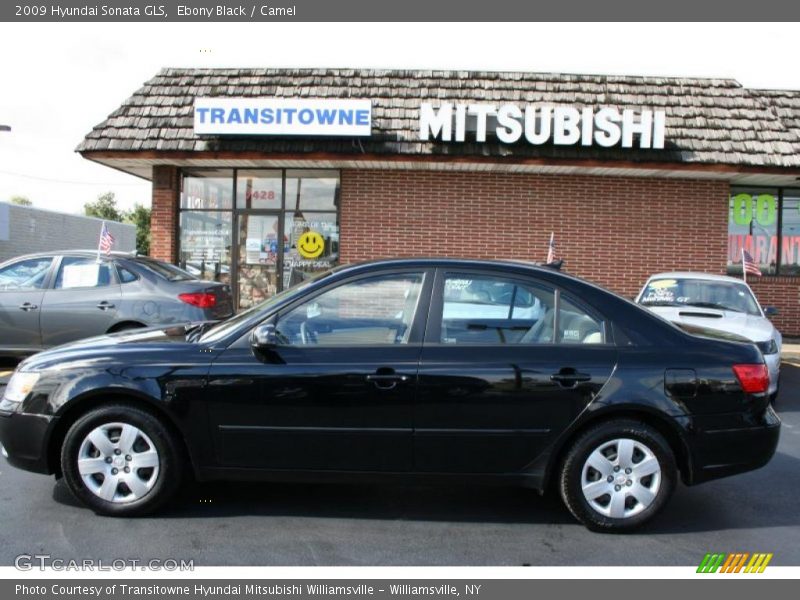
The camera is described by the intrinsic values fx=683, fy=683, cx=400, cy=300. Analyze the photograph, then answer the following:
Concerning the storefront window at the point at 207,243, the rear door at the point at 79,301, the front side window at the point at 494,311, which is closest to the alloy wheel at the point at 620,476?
the front side window at the point at 494,311

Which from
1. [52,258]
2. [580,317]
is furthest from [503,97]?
[580,317]

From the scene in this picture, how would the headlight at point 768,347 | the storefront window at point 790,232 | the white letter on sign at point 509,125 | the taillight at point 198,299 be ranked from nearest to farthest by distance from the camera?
1. the headlight at point 768,347
2. the taillight at point 198,299
3. the white letter on sign at point 509,125
4. the storefront window at point 790,232

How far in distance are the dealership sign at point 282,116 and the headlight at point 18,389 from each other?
7656mm

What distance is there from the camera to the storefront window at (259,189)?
12.7 metres

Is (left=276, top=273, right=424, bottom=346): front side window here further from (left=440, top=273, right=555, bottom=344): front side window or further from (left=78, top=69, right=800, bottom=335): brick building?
(left=78, top=69, right=800, bottom=335): brick building

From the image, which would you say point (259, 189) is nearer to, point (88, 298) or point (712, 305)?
point (88, 298)

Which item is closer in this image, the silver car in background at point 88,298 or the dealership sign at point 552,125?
the silver car in background at point 88,298

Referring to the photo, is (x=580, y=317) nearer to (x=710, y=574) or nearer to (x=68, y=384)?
(x=710, y=574)

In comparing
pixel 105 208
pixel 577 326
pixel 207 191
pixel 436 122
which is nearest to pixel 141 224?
pixel 105 208

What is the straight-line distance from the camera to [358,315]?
13.8 ft

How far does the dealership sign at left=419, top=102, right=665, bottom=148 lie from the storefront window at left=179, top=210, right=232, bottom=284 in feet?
13.8

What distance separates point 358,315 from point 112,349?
1490mm

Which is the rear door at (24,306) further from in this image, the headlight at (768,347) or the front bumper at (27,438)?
the headlight at (768,347)

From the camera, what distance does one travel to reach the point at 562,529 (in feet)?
13.3
